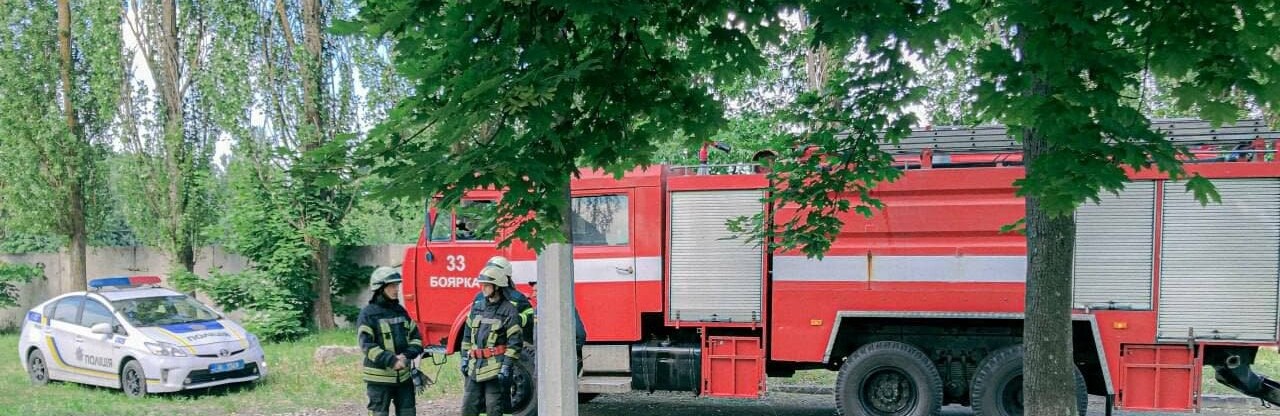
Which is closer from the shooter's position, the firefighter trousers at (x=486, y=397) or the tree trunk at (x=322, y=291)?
the firefighter trousers at (x=486, y=397)

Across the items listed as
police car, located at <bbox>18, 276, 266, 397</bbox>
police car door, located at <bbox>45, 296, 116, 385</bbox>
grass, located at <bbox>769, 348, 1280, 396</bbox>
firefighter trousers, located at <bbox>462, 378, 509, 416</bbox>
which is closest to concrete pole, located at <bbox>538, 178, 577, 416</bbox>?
firefighter trousers, located at <bbox>462, 378, 509, 416</bbox>

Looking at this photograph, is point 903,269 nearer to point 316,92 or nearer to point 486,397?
point 486,397

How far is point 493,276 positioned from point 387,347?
3.05 feet

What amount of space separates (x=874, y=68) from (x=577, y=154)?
2286 millimetres

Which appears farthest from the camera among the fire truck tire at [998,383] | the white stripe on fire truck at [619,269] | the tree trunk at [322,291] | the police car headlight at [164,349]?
the tree trunk at [322,291]

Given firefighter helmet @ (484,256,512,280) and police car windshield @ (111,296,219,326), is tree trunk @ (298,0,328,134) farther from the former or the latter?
firefighter helmet @ (484,256,512,280)

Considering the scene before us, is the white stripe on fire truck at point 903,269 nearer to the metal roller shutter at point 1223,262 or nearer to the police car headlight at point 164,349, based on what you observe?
the metal roller shutter at point 1223,262

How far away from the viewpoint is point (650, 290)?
7.99 meters

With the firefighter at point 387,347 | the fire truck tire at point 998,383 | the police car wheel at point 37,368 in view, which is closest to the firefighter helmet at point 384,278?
the firefighter at point 387,347

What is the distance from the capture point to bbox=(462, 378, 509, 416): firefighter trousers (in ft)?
21.7

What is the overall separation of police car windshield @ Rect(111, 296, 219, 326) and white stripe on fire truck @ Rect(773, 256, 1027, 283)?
754cm

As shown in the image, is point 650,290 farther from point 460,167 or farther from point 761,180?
point 460,167

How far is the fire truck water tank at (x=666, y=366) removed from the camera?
25.8 ft

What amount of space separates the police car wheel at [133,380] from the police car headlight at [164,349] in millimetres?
272
